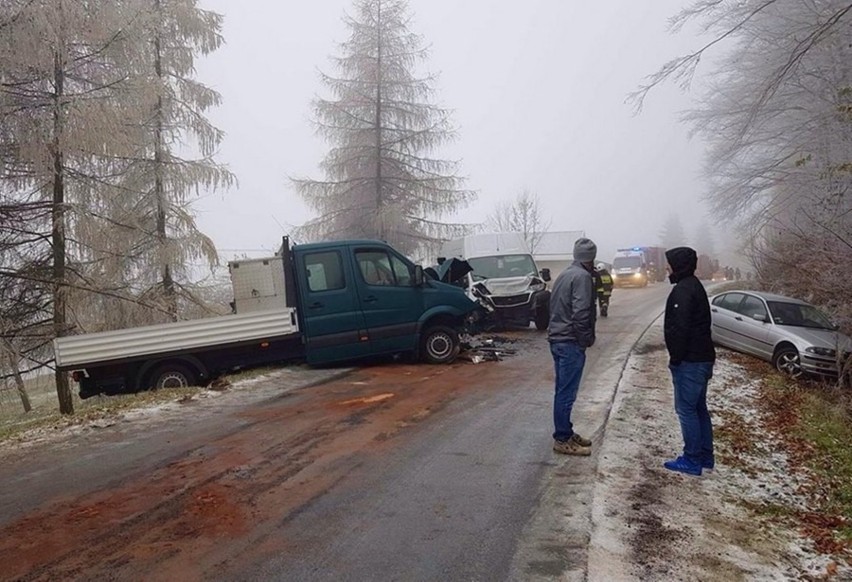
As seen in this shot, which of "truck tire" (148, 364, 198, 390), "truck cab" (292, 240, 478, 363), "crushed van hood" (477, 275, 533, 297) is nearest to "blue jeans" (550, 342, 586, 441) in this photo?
"truck cab" (292, 240, 478, 363)

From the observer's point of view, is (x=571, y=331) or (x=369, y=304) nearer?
(x=571, y=331)

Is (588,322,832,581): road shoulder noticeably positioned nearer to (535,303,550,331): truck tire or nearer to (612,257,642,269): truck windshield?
(535,303,550,331): truck tire

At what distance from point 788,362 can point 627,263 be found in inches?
1085

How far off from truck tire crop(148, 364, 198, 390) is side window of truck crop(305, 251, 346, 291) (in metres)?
2.35

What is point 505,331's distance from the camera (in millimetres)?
14383

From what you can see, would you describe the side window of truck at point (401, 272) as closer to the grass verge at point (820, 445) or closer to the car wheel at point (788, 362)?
the grass verge at point (820, 445)

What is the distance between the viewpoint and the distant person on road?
499cm

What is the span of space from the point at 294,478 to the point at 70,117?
8.38 metres

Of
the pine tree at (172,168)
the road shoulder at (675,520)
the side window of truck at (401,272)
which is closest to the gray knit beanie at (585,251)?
the road shoulder at (675,520)

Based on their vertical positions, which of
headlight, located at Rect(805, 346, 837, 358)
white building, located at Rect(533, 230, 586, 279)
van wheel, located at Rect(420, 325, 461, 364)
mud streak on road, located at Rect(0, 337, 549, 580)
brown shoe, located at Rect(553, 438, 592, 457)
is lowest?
headlight, located at Rect(805, 346, 837, 358)

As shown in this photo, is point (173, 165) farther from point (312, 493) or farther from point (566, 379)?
point (566, 379)

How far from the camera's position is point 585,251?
16.7 feet

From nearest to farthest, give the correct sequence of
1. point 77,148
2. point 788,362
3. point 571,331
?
1. point 571,331
2. point 77,148
3. point 788,362

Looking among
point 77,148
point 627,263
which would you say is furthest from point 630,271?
point 77,148
